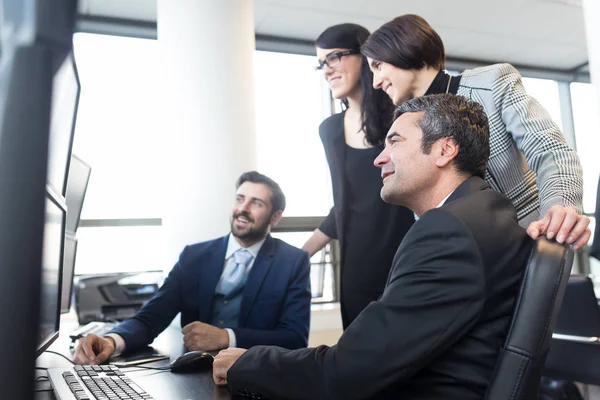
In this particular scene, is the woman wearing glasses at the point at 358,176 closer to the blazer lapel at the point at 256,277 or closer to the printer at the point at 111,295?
the blazer lapel at the point at 256,277

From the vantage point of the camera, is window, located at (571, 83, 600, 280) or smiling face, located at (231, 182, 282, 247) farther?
window, located at (571, 83, 600, 280)

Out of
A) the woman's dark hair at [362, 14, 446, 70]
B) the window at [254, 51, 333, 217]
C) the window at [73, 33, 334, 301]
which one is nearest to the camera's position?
the woman's dark hair at [362, 14, 446, 70]

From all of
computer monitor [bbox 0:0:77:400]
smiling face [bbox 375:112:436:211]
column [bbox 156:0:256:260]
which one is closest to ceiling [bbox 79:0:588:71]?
column [bbox 156:0:256:260]

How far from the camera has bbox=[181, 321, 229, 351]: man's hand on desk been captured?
5.13ft

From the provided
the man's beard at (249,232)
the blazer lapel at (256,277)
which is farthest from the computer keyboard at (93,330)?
the man's beard at (249,232)

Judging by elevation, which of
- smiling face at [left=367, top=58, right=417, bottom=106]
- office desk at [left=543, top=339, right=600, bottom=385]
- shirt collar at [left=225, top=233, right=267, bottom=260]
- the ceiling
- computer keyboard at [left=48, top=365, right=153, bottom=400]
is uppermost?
the ceiling

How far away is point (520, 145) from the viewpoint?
4.46ft

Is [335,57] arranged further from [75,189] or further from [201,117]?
[201,117]

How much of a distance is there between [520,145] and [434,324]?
674 millimetres

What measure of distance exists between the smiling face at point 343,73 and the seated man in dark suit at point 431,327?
0.96 metres

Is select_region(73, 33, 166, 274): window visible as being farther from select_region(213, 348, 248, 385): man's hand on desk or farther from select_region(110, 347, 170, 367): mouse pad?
select_region(213, 348, 248, 385): man's hand on desk

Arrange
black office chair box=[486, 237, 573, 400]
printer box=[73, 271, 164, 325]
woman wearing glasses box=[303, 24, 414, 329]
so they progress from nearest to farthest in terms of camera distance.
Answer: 1. black office chair box=[486, 237, 573, 400]
2. woman wearing glasses box=[303, 24, 414, 329]
3. printer box=[73, 271, 164, 325]

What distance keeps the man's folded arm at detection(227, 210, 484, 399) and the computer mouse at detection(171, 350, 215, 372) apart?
1.08ft

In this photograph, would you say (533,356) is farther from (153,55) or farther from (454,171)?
(153,55)
